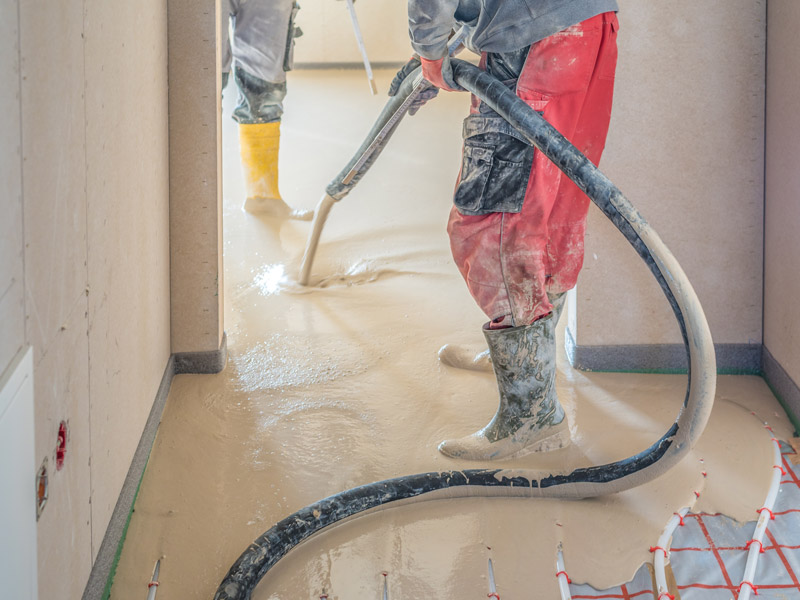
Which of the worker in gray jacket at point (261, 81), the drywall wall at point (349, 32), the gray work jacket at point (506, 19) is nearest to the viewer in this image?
the gray work jacket at point (506, 19)

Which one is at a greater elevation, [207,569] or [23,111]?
[23,111]

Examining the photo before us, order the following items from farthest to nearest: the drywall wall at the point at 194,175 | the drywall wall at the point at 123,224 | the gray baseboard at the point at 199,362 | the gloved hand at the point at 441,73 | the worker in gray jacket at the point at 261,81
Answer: the worker in gray jacket at the point at 261,81 → the gray baseboard at the point at 199,362 → the drywall wall at the point at 194,175 → the gloved hand at the point at 441,73 → the drywall wall at the point at 123,224

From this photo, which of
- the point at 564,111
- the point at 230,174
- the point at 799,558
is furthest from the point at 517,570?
the point at 230,174

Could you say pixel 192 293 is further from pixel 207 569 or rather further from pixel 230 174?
pixel 230 174

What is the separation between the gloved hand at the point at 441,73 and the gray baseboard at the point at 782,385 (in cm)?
130

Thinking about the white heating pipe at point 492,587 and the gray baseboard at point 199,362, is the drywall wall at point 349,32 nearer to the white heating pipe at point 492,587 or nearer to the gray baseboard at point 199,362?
the gray baseboard at point 199,362

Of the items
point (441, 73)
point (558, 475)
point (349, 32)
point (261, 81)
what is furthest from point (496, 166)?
point (349, 32)

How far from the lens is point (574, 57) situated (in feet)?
6.76

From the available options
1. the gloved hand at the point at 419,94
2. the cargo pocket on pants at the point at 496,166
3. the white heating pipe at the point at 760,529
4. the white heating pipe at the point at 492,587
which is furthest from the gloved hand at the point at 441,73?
the white heating pipe at the point at 760,529

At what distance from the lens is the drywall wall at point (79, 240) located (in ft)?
4.00

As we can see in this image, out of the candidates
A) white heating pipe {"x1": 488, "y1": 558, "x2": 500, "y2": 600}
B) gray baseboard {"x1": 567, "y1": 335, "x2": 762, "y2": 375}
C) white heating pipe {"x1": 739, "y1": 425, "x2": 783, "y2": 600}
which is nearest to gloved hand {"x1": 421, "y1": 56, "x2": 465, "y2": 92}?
gray baseboard {"x1": 567, "y1": 335, "x2": 762, "y2": 375}

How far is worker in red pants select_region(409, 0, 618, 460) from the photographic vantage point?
2047 millimetres

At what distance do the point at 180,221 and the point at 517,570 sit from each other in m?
1.46

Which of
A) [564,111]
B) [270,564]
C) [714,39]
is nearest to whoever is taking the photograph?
[270,564]
